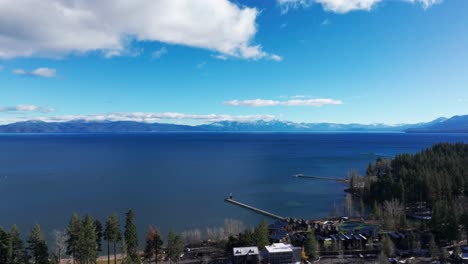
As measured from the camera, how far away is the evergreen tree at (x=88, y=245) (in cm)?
2596

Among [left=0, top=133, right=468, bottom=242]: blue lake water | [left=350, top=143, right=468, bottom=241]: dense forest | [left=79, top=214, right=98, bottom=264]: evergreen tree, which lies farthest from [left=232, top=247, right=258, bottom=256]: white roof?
[left=350, top=143, right=468, bottom=241]: dense forest

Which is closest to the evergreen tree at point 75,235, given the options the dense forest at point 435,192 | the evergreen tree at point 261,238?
the evergreen tree at point 261,238

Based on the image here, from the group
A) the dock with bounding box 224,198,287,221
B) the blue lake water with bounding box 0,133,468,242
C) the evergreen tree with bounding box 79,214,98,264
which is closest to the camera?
the evergreen tree with bounding box 79,214,98,264

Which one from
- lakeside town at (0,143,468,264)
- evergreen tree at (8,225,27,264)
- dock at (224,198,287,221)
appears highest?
evergreen tree at (8,225,27,264)

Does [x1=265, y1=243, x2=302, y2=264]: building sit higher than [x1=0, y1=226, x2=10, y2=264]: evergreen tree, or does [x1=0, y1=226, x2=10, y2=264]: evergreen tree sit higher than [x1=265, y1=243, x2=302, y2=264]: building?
[x1=0, y1=226, x2=10, y2=264]: evergreen tree

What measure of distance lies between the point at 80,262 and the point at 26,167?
87632mm

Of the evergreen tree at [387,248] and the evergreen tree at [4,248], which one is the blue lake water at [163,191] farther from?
the evergreen tree at [387,248]

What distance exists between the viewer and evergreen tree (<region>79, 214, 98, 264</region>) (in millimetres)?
25958

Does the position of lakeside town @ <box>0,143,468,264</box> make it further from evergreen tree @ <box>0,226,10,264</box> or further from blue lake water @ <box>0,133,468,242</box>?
blue lake water @ <box>0,133,468,242</box>

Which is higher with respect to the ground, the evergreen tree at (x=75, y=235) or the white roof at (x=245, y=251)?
the evergreen tree at (x=75, y=235)

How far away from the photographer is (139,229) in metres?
42.0

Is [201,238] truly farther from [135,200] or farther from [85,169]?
[85,169]

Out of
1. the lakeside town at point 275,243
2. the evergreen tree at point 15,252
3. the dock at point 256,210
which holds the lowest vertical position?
the dock at point 256,210

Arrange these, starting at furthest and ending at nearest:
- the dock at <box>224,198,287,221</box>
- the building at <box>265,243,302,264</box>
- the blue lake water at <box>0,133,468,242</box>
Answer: the blue lake water at <box>0,133,468,242</box>
the dock at <box>224,198,287,221</box>
the building at <box>265,243,302,264</box>
